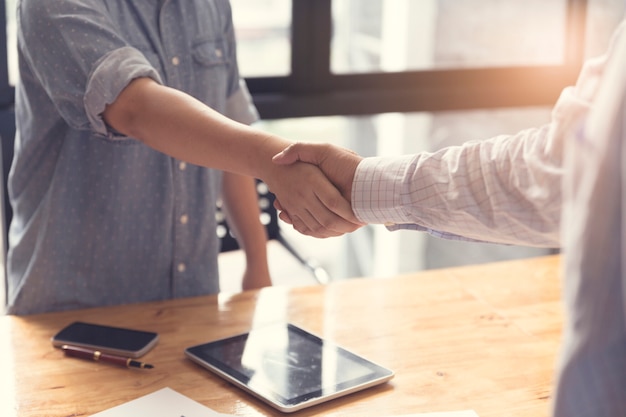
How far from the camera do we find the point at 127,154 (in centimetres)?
151

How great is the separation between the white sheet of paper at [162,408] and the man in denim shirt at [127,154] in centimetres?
42

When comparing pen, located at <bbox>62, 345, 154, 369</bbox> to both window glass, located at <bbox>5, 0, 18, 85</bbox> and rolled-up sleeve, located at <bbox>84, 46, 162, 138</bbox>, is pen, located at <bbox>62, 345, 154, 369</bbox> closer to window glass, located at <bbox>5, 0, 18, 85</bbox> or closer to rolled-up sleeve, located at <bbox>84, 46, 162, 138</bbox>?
rolled-up sleeve, located at <bbox>84, 46, 162, 138</bbox>

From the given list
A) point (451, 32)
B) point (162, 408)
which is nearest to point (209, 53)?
point (162, 408)

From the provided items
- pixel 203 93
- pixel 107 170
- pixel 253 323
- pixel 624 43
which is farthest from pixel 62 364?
pixel 624 43

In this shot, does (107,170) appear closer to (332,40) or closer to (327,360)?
(327,360)

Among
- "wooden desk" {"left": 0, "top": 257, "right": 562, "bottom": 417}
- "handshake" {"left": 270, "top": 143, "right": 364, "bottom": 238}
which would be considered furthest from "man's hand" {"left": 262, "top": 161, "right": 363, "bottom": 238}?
"wooden desk" {"left": 0, "top": 257, "right": 562, "bottom": 417}

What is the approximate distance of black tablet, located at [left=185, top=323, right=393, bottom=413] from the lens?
108 cm

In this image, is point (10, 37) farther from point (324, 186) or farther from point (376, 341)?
point (376, 341)

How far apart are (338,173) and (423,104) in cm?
145

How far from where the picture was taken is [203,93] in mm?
1609

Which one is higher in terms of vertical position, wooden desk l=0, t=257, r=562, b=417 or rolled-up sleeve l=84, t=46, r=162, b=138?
rolled-up sleeve l=84, t=46, r=162, b=138

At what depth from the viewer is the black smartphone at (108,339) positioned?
121 centimetres

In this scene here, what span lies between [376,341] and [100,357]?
43 centimetres

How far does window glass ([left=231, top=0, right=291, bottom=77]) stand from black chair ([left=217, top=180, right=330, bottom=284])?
19.6 inches
